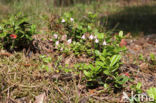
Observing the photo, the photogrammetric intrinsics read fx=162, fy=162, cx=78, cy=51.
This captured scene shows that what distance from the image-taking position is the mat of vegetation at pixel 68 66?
1485 mm

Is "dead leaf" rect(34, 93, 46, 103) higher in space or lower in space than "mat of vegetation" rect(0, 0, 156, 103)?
lower

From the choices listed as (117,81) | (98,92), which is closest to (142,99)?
(117,81)

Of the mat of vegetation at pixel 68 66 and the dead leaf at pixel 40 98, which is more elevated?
the mat of vegetation at pixel 68 66

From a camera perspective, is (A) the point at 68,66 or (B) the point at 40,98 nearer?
(B) the point at 40,98

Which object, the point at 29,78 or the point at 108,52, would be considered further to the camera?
the point at 108,52

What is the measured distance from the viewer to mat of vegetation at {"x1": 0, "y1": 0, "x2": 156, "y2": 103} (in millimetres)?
1485

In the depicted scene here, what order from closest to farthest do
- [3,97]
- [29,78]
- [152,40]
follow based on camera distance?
[3,97] → [29,78] → [152,40]

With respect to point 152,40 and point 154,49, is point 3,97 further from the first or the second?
point 152,40

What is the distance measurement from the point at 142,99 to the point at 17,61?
142cm

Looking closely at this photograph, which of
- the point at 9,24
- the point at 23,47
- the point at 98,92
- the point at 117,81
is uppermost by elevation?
the point at 9,24

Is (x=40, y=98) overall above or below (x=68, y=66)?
below

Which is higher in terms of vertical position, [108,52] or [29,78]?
[108,52]

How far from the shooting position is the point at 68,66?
1.89m

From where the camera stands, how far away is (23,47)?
2168 millimetres
